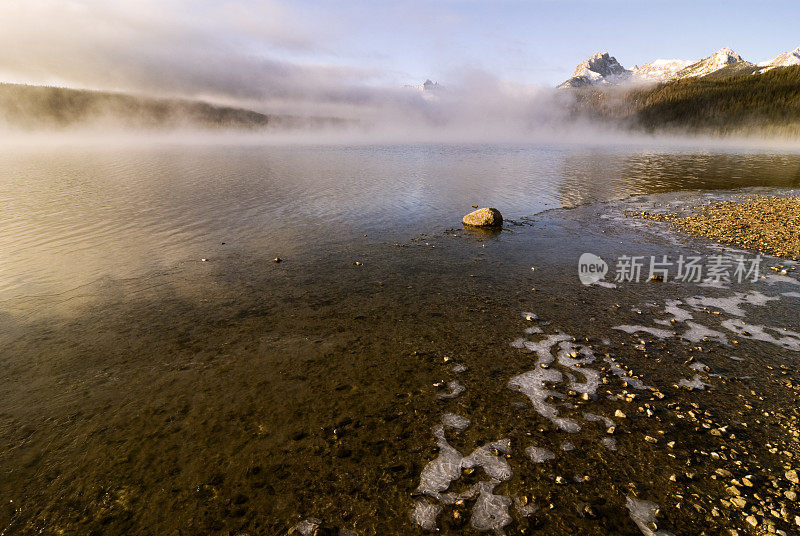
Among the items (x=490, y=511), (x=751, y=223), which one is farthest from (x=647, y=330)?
(x=751, y=223)

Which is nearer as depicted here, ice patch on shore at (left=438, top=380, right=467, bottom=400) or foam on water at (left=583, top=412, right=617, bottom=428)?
foam on water at (left=583, top=412, right=617, bottom=428)

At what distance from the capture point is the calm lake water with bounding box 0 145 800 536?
6.85 metres

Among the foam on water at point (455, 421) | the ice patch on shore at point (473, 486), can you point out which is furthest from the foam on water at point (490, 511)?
the foam on water at point (455, 421)

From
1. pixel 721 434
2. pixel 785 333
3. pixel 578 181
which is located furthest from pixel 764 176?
pixel 721 434

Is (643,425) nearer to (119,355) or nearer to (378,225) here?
(119,355)

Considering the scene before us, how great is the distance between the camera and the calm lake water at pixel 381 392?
6.85 metres

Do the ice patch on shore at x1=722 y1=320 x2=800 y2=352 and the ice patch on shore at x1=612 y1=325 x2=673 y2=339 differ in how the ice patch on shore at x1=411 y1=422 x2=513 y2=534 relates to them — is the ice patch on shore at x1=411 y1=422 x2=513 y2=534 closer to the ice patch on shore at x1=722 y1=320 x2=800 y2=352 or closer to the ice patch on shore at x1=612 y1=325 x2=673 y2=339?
the ice patch on shore at x1=612 y1=325 x2=673 y2=339

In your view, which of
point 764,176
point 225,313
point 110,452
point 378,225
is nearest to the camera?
point 110,452

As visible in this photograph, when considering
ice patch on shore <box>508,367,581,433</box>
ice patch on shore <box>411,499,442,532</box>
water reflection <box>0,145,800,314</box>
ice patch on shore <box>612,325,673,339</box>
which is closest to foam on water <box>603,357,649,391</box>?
ice patch on shore <box>508,367,581,433</box>

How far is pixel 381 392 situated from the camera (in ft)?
32.6

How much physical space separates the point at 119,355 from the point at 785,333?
Result: 22.1 metres

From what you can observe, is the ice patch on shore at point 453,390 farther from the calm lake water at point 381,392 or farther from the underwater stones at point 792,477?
the underwater stones at point 792,477

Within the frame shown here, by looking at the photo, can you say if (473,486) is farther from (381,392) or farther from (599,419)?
(599,419)

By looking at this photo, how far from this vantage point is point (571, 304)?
1495 centimetres
